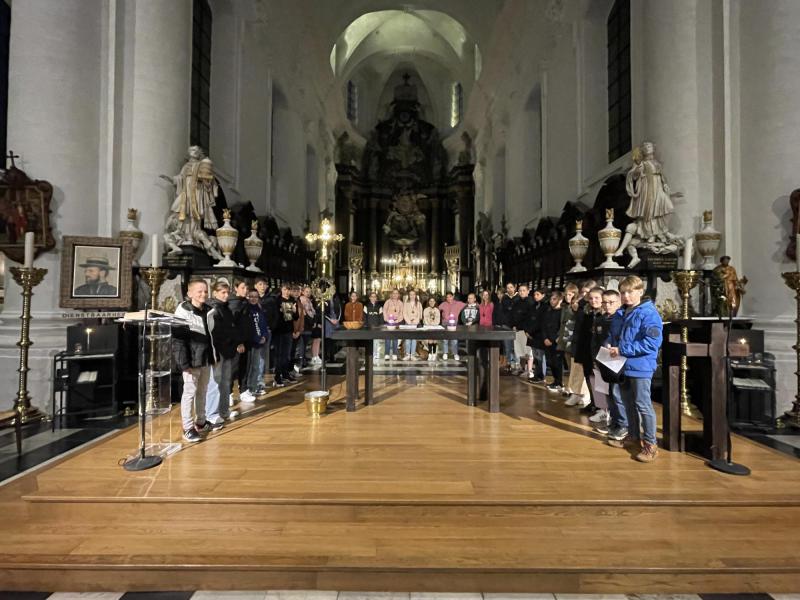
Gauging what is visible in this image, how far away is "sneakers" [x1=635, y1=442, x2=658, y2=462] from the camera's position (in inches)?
140

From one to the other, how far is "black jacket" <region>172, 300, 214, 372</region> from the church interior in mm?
24

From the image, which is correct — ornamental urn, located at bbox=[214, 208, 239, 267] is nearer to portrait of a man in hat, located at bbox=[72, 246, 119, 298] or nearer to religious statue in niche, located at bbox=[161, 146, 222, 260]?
religious statue in niche, located at bbox=[161, 146, 222, 260]

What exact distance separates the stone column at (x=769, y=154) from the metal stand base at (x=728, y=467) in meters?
3.17

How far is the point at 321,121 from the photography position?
748 inches

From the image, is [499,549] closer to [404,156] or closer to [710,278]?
[710,278]

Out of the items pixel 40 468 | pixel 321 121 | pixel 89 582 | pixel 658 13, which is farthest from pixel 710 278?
pixel 321 121

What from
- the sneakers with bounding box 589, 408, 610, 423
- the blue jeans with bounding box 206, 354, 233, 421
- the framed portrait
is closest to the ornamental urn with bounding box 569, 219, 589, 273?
the sneakers with bounding box 589, 408, 610, 423

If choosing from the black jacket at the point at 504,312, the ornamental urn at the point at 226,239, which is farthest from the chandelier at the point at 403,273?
the ornamental urn at the point at 226,239

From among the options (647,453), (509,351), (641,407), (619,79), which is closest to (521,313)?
(509,351)

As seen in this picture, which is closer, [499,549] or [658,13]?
[499,549]

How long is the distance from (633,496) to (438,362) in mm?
6633

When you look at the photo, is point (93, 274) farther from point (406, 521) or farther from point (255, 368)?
point (406, 521)

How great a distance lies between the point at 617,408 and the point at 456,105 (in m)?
23.9

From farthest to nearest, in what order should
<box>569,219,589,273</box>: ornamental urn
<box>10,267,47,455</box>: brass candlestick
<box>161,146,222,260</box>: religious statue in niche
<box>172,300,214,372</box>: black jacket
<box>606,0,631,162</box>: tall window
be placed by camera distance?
<box>606,0,631,162</box>: tall window → <box>569,219,589,273</box>: ornamental urn → <box>161,146,222,260</box>: religious statue in niche → <box>10,267,47,455</box>: brass candlestick → <box>172,300,214,372</box>: black jacket
